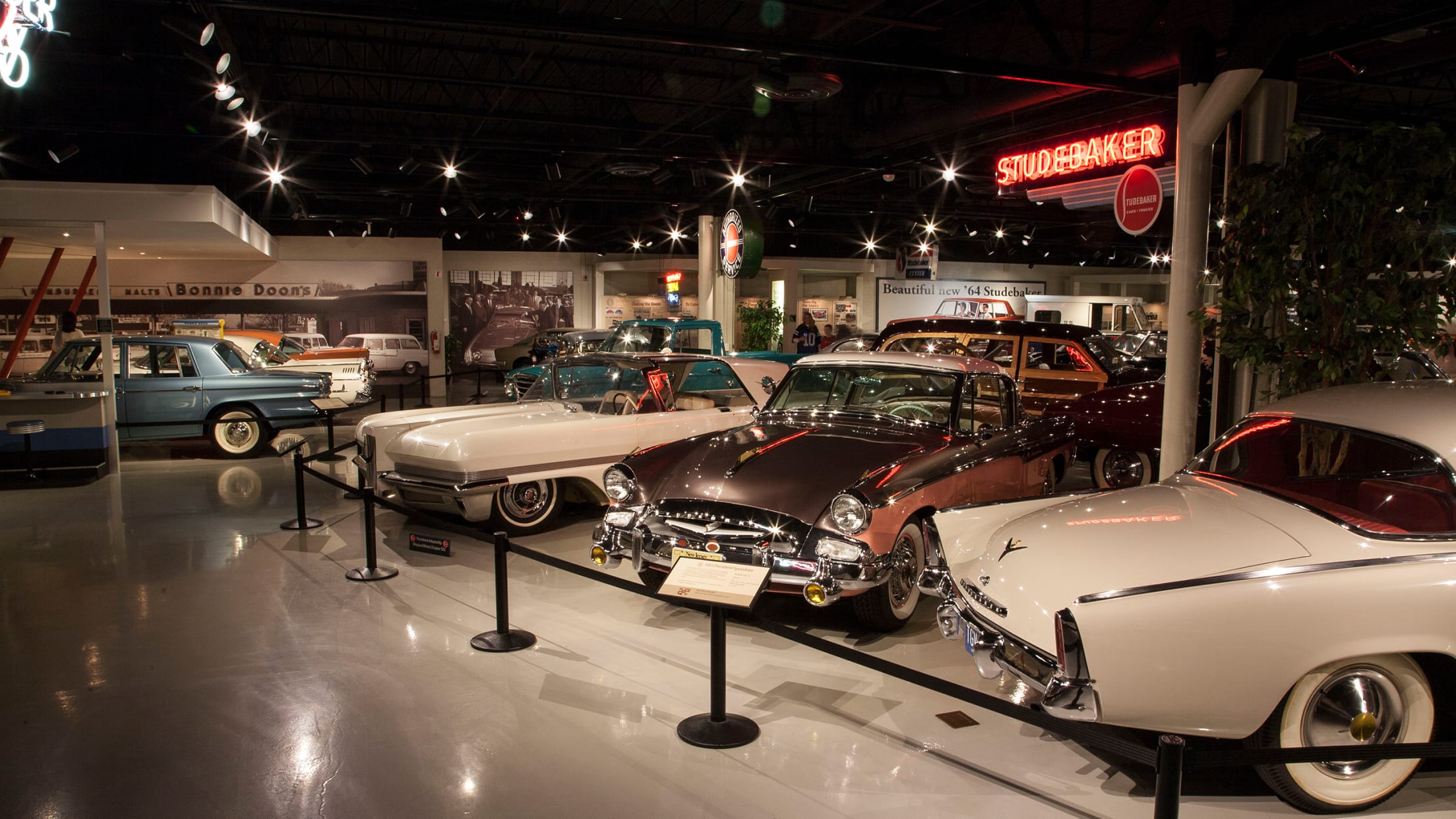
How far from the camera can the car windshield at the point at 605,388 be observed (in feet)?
23.8

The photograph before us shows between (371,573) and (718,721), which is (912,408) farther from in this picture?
(371,573)

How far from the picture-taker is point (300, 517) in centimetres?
740

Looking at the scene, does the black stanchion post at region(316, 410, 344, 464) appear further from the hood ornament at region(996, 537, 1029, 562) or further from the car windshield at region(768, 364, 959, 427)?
the hood ornament at region(996, 537, 1029, 562)

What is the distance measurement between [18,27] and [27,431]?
4.65 meters

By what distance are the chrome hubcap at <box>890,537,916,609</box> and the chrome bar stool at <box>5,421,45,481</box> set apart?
9774mm

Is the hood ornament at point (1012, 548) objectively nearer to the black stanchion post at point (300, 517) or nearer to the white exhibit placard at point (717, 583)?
the white exhibit placard at point (717, 583)

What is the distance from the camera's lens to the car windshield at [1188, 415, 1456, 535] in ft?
11.1

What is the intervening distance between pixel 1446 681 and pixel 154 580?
7.35 metres

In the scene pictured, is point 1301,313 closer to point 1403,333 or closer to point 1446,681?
point 1403,333

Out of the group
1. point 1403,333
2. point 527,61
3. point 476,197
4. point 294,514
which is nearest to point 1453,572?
point 1403,333

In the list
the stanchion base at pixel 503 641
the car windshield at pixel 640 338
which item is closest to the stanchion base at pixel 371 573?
the stanchion base at pixel 503 641

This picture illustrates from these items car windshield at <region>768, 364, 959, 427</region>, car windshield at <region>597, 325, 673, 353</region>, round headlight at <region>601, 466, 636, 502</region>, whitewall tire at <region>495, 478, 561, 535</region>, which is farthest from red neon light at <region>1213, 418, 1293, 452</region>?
car windshield at <region>597, 325, 673, 353</region>

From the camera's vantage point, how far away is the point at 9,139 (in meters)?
12.3

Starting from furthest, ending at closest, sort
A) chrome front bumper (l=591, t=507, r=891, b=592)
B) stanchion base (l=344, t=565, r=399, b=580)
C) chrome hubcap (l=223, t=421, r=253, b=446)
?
chrome hubcap (l=223, t=421, r=253, b=446)
stanchion base (l=344, t=565, r=399, b=580)
chrome front bumper (l=591, t=507, r=891, b=592)
